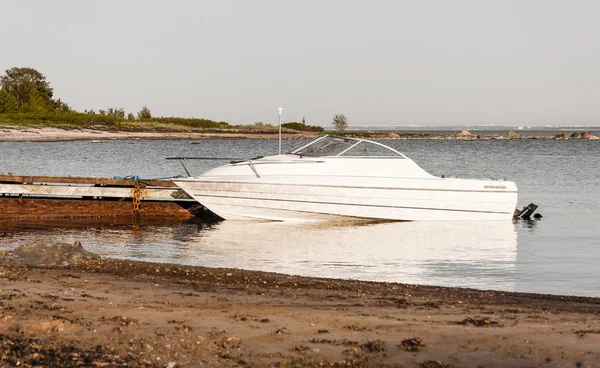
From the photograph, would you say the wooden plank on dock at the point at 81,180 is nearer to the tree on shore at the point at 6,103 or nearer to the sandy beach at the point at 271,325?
the sandy beach at the point at 271,325

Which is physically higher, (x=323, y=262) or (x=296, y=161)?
(x=296, y=161)

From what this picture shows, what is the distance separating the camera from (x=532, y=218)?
20.3 metres

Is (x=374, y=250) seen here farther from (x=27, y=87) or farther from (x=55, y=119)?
(x=27, y=87)

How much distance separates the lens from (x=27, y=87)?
92.4 m

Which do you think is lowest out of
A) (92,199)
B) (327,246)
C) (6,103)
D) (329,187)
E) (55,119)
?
(327,246)

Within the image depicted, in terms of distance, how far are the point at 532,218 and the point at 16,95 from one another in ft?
269

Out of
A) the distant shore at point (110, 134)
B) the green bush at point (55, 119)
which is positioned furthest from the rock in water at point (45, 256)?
the green bush at point (55, 119)

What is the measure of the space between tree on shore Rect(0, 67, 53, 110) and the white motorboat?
72905mm

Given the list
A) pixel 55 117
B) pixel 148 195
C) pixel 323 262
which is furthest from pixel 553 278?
pixel 55 117

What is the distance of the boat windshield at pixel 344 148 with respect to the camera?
1805cm

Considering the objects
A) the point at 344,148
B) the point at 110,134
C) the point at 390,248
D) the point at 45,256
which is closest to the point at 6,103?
the point at 110,134

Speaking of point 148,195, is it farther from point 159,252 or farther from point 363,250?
point 363,250

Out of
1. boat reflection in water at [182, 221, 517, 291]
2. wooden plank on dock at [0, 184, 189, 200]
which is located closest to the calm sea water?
boat reflection in water at [182, 221, 517, 291]

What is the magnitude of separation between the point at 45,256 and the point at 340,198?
8994 mm
